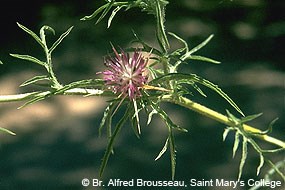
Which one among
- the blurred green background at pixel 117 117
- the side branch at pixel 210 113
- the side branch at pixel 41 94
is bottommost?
the side branch at pixel 210 113

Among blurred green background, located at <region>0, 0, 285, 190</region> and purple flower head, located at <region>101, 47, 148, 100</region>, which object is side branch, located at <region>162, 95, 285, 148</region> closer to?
purple flower head, located at <region>101, 47, 148, 100</region>

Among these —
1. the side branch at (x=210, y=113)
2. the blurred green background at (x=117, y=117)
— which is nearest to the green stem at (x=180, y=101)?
the side branch at (x=210, y=113)

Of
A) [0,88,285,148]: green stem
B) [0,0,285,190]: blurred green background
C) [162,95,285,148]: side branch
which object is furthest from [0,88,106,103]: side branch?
[0,0,285,190]: blurred green background

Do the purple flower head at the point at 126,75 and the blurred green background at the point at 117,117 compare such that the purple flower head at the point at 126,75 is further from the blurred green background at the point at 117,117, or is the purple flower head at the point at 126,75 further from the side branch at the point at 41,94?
the blurred green background at the point at 117,117

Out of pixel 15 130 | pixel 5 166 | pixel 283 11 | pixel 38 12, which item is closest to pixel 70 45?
pixel 38 12

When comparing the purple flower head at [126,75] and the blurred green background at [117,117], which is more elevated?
the blurred green background at [117,117]

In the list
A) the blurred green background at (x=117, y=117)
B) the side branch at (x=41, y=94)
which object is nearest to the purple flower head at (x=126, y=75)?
Answer: the side branch at (x=41, y=94)

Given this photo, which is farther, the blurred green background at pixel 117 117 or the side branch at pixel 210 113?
the blurred green background at pixel 117 117
